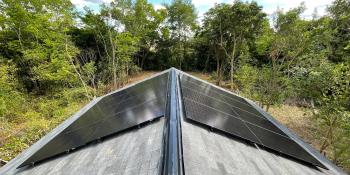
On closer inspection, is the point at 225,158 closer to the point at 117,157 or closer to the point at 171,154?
the point at 171,154

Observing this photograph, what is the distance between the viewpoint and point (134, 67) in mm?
26750

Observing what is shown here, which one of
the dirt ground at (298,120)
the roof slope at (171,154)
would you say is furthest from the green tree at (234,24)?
the roof slope at (171,154)

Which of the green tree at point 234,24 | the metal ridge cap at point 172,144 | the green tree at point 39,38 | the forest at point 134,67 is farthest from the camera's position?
the green tree at point 234,24

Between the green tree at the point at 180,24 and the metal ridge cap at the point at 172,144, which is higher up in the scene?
the green tree at the point at 180,24

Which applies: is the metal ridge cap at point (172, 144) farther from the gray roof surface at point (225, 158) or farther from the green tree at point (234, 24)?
the green tree at point (234, 24)

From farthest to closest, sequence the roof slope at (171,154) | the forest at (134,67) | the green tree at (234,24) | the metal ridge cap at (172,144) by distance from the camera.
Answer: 1. the green tree at (234,24)
2. the forest at (134,67)
3. the roof slope at (171,154)
4. the metal ridge cap at (172,144)

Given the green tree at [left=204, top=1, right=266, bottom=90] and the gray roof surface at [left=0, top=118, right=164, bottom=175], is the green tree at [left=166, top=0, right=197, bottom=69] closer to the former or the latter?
the green tree at [left=204, top=1, right=266, bottom=90]

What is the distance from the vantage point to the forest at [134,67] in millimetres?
9648

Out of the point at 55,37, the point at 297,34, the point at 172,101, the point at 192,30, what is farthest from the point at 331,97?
the point at 192,30

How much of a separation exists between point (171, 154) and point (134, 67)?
2560 cm

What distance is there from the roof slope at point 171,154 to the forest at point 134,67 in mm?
6630

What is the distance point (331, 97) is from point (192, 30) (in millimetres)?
22072

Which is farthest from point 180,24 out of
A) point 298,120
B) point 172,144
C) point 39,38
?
point 172,144

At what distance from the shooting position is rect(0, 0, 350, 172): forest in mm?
9648
